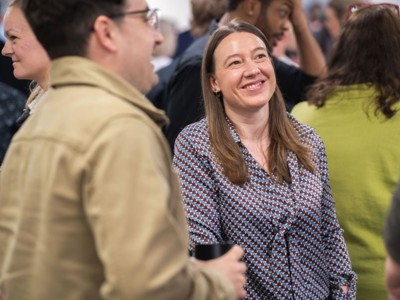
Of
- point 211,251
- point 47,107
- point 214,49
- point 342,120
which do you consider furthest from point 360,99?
point 47,107

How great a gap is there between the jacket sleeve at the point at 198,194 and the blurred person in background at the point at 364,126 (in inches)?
23.8

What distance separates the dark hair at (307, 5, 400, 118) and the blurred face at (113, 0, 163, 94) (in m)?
1.53

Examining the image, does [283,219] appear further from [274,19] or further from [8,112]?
[274,19]

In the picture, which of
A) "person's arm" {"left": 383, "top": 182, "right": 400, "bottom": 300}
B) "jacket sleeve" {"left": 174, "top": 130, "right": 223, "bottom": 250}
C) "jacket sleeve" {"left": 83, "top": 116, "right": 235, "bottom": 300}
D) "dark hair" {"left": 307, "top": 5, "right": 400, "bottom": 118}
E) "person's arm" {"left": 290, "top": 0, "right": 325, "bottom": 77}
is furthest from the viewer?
"person's arm" {"left": 290, "top": 0, "right": 325, "bottom": 77}

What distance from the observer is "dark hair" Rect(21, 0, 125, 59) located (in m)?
1.78

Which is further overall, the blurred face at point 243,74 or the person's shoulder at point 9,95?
the person's shoulder at point 9,95

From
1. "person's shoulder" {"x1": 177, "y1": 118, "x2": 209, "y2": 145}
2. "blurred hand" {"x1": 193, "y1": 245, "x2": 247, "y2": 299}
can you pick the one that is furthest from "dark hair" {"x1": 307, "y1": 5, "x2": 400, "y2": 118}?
"blurred hand" {"x1": 193, "y1": 245, "x2": 247, "y2": 299}

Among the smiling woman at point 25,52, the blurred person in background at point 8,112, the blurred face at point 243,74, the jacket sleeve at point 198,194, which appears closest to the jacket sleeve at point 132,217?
the jacket sleeve at point 198,194

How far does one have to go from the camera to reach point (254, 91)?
3.03 meters

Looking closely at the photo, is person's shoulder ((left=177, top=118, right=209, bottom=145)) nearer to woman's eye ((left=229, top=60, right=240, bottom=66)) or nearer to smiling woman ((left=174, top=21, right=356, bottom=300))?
smiling woman ((left=174, top=21, right=356, bottom=300))

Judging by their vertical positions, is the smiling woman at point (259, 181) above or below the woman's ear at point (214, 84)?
below

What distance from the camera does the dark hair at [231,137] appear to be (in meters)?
2.86

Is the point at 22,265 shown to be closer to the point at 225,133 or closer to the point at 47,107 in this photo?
the point at 47,107

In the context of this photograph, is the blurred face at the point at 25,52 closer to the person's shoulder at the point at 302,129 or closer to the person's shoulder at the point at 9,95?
the person's shoulder at the point at 9,95
